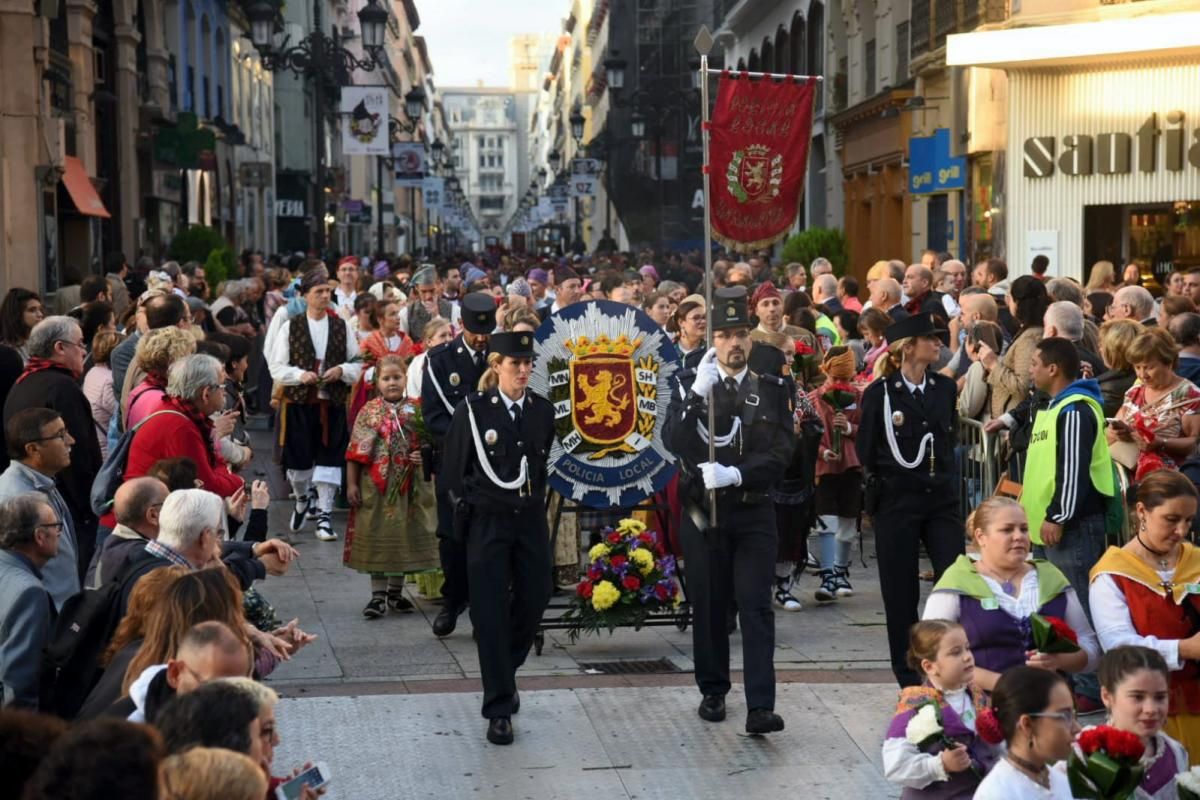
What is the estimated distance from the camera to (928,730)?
18.0 ft

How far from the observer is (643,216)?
5984 cm

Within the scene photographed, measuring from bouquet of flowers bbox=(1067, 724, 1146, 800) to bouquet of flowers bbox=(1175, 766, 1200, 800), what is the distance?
1.10 ft

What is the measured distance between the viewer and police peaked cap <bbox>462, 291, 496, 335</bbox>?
10.4 m

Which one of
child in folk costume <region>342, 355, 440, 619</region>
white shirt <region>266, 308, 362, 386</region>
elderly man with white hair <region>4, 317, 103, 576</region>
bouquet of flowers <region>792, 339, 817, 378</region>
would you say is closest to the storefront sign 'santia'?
bouquet of flowers <region>792, 339, 817, 378</region>

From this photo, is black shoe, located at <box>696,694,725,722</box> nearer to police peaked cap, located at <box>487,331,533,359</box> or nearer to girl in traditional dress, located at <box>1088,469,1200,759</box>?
police peaked cap, located at <box>487,331,533,359</box>

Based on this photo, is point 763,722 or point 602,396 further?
point 602,396

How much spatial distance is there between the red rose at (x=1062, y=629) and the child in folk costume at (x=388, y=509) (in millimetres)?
5410

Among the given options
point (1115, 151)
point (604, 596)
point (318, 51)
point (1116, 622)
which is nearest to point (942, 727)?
point (1116, 622)

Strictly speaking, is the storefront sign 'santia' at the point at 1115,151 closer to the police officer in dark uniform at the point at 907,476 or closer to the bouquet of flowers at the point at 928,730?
the police officer in dark uniform at the point at 907,476

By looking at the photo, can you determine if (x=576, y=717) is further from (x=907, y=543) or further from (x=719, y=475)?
(x=907, y=543)

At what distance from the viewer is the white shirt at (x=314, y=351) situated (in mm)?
14391

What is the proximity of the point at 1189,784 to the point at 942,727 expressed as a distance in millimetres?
742

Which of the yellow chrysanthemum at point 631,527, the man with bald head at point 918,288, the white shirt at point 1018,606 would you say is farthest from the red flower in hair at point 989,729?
the man with bald head at point 918,288

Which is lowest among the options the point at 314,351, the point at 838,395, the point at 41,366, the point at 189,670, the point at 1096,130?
the point at 189,670
